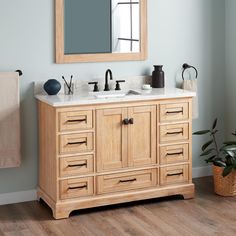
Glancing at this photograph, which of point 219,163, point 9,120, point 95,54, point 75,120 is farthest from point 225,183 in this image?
point 9,120

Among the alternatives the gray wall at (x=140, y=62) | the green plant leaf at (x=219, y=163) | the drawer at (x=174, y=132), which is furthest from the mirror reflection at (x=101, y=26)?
the green plant leaf at (x=219, y=163)

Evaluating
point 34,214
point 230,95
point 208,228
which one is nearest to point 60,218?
point 34,214

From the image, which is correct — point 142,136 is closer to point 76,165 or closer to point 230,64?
point 76,165

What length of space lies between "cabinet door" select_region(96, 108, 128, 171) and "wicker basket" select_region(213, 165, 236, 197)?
0.79m

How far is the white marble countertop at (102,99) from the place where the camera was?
416cm

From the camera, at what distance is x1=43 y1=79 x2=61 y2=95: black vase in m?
4.40

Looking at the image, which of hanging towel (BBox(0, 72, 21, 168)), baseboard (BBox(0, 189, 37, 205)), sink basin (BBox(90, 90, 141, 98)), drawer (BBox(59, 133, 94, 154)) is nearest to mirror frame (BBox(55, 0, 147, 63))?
sink basin (BBox(90, 90, 141, 98))

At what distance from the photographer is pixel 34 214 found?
4.32m

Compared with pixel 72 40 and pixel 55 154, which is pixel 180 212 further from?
pixel 72 40

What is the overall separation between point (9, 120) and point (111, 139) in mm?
758

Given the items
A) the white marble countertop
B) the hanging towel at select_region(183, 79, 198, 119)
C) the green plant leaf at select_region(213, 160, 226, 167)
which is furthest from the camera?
the hanging towel at select_region(183, 79, 198, 119)

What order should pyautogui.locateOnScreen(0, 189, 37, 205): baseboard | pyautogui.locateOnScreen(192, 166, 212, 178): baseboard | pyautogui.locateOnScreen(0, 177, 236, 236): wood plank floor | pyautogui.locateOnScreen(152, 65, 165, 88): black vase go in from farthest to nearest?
pyautogui.locateOnScreen(192, 166, 212, 178): baseboard, pyautogui.locateOnScreen(152, 65, 165, 88): black vase, pyautogui.locateOnScreen(0, 189, 37, 205): baseboard, pyautogui.locateOnScreen(0, 177, 236, 236): wood plank floor

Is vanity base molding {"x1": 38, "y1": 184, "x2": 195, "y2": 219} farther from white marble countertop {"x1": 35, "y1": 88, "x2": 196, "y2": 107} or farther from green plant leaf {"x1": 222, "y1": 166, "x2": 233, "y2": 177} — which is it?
white marble countertop {"x1": 35, "y1": 88, "x2": 196, "y2": 107}

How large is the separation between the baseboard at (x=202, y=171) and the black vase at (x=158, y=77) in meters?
0.90
